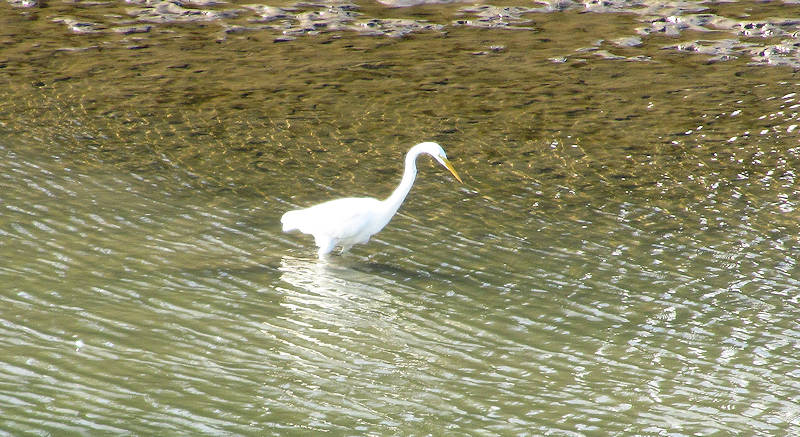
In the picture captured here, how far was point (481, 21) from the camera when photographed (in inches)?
971

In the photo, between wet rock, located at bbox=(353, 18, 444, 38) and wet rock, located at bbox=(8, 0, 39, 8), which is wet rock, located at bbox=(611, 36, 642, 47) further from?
wet rock, located at bbox=(8, 0, 39, 8)

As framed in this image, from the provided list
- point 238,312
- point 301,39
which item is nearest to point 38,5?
point 301,39

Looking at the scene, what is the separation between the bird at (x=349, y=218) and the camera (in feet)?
35.1

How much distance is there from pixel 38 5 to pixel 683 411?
21.3 meters

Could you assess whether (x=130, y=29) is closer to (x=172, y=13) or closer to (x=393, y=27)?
(x=172, y=13)

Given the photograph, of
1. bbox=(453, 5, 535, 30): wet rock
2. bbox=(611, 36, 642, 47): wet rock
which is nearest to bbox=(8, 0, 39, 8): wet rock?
bbox=(453, 5, 535, 30): wet rock

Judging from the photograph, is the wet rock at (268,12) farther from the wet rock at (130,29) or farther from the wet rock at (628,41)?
the wet rock at (628,41)

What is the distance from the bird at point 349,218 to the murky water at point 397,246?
11.1 inches

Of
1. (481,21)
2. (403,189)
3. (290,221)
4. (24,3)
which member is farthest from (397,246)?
(24,3)

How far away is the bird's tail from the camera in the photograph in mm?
11016

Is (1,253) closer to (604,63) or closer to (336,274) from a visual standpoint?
(336,274)

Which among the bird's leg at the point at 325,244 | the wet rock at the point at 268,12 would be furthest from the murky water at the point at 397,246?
the wet rock at the point at 268,12

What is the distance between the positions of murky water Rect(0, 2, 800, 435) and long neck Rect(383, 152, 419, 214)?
572 millimetres

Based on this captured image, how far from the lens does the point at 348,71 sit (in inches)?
800
